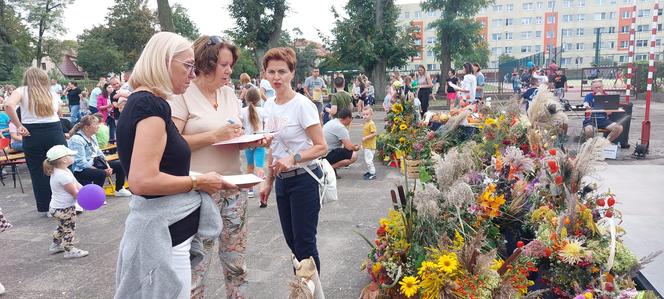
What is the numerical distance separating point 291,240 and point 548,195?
1886mm

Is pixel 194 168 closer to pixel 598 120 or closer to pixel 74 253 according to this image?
pixel 74 253

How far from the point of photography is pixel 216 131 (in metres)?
2.28

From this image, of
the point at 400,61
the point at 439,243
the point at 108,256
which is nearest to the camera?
the point at 439,243

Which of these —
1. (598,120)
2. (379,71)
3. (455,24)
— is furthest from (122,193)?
(455,24)

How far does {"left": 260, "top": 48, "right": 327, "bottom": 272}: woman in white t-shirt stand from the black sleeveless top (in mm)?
868

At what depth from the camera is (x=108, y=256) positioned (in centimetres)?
427

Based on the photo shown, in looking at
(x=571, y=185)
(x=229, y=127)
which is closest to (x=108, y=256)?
(x=229, y=127)

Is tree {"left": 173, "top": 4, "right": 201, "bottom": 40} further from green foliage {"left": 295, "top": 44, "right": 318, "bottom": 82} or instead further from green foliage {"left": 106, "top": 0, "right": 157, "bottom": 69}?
green foliage {"left": 295, "top": 44, "right": 318, "bottom": 82}

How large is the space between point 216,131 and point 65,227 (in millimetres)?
2964

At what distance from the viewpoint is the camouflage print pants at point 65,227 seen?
427 centimetres

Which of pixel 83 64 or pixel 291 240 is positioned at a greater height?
pixel 83 64

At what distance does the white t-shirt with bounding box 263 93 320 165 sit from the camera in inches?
108

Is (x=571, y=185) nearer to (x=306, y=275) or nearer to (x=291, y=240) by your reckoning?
(x=291, y=240)

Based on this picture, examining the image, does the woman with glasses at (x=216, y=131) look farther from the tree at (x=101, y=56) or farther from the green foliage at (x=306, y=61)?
the tree at (x=101, y=56)
